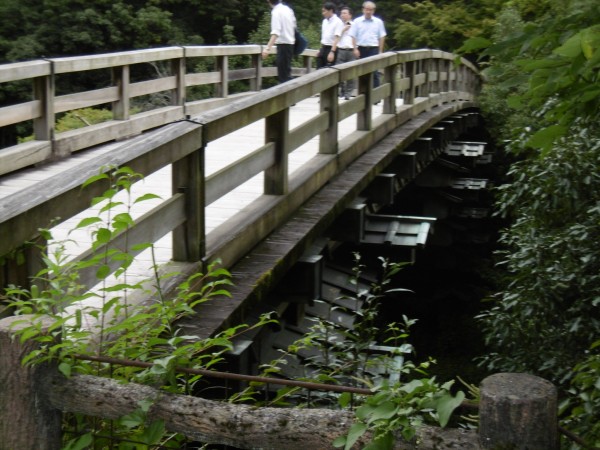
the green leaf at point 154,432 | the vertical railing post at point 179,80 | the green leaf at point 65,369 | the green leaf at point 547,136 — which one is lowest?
the green leaf at point 154,432

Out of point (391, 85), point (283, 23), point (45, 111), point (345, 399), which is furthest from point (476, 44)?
point (283, 23)

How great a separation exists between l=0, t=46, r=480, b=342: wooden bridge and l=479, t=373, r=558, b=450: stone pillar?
1.60 m

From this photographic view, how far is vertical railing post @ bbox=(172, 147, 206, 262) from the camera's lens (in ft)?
18.4

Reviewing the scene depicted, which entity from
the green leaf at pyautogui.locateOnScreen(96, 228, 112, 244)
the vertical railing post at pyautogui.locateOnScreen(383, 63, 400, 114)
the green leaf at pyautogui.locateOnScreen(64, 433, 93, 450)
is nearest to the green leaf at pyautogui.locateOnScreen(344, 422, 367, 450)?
the green leaf at pyautogui.locateOnScreen(64, 433, 93, 450)

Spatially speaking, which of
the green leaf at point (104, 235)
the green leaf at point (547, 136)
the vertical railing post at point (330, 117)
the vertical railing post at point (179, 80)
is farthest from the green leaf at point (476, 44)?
the vertical railing post at point (179, 80)

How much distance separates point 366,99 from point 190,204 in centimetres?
563

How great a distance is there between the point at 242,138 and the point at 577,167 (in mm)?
3774

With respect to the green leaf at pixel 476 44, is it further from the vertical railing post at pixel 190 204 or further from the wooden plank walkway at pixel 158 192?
the vertical railing post at pixel 190 204

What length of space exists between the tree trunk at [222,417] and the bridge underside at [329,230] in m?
1.80

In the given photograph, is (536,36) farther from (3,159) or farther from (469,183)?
(469,183)

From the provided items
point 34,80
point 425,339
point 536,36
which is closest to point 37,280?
point 536,36

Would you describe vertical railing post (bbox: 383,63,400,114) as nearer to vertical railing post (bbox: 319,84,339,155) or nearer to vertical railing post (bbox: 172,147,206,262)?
vertical railing post (bbox: 319,84,339,155)

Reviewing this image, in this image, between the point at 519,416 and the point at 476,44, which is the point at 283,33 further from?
the point at 519,416

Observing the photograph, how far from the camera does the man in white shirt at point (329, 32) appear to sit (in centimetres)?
1731
